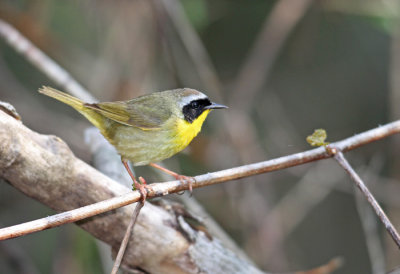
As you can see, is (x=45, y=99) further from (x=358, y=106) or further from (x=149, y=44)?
(x=358, y=106)

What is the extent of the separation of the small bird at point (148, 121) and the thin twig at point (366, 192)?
0.96 meters

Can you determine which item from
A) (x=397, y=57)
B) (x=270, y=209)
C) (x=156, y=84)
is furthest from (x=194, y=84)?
(x=397, y=57)

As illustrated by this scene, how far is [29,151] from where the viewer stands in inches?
93.7

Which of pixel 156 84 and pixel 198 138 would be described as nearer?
pixel 198 138

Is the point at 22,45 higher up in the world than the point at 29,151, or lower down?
higher up

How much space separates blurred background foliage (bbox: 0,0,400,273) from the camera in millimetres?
4602

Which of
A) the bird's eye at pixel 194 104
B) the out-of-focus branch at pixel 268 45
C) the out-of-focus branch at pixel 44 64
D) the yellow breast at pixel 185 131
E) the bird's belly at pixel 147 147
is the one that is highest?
the out-of-focus branch at pixel 268 45

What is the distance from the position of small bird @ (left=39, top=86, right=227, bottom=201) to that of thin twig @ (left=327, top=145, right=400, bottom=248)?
3.14 feet

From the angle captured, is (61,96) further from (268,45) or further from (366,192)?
(268,45)

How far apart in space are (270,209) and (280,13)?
204 centimetres

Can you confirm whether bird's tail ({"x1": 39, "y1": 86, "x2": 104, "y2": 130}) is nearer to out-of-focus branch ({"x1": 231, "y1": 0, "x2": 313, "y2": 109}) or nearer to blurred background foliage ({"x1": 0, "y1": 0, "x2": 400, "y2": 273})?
blurred background foliage ({"x1": 0, "y1": 0, "x2": 400, "y2": 273})

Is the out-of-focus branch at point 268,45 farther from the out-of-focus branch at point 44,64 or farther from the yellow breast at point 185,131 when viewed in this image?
the out-of-focus branch at point 44,64

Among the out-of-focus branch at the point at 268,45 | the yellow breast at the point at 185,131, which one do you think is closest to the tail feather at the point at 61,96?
the yellow breast at the point at 185,131

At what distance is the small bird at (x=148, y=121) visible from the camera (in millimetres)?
3205
